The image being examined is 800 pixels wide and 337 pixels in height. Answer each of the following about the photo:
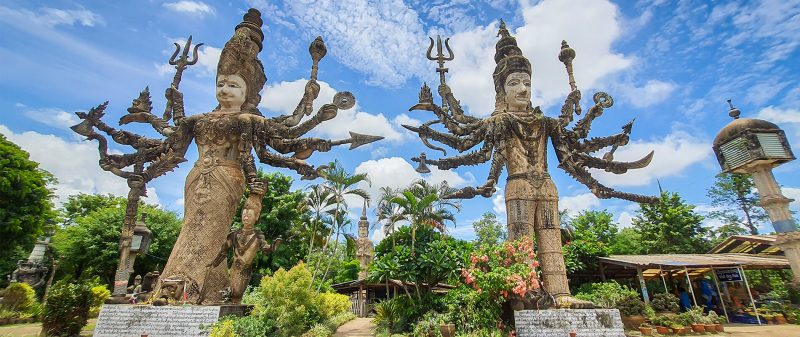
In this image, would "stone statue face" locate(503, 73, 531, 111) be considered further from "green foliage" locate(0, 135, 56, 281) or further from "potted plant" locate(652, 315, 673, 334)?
"green foliage" locate(0, 135, 56, 281)

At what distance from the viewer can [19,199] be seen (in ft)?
39.3

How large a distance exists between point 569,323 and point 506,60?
18.0 ft

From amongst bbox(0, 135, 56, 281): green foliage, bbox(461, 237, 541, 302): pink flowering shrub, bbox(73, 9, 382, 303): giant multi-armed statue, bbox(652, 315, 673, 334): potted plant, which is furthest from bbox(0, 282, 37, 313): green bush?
bbox(652, 315, 673, 334): potted plant

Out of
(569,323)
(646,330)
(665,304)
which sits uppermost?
(665,304)

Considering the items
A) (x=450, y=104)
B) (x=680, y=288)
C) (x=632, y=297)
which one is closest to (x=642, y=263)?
(x=632, y=297)

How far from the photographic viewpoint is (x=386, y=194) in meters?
17.0

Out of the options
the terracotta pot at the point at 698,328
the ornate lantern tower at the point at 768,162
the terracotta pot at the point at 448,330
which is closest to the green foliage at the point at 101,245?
the terracotta pot at the point at 448,330

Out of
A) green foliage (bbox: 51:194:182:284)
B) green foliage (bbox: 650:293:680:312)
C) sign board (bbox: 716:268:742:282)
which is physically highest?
green foliage (bbox: 51:194:182:284)

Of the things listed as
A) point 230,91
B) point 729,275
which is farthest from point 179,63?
point 729,275

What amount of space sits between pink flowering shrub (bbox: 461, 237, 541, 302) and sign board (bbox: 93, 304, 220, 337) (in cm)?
428

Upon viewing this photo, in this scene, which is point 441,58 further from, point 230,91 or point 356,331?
point 356,331

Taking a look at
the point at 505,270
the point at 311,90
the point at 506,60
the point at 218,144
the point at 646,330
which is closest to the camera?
→ the point at 505,270

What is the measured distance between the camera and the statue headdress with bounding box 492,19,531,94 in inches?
330

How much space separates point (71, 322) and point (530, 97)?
10159 mm
